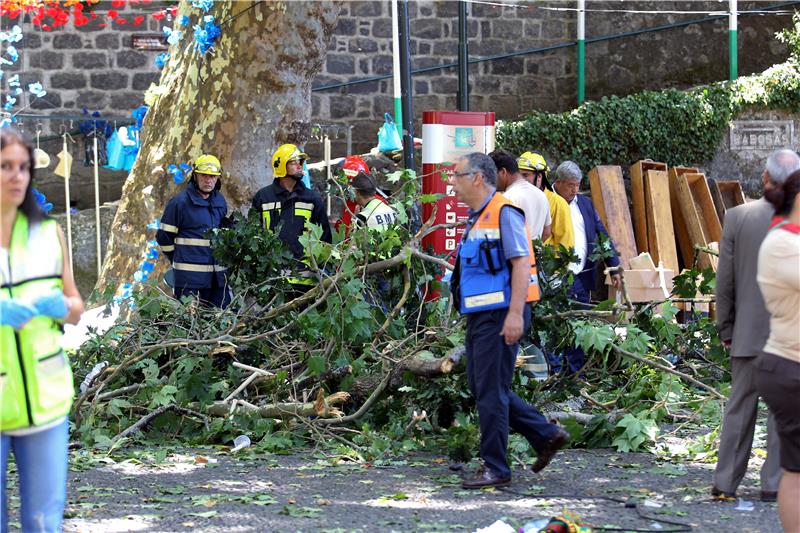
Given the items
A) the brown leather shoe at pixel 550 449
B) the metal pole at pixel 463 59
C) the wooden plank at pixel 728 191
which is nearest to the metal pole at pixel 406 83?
the metal pole at pixel 463 59

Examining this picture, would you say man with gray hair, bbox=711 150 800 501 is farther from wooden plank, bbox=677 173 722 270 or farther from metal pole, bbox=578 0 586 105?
metal pole, bbox=578 0 586 105

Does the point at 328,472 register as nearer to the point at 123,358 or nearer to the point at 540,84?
the point at 123,358

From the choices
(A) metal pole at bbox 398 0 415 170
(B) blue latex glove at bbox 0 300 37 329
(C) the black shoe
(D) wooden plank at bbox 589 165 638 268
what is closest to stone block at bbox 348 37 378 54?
(D) wooden plank at bbox 589 165 638 268

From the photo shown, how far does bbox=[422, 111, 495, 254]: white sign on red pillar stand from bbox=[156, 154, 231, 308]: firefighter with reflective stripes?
223cm

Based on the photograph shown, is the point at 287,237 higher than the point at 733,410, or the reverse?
the point at 287,237

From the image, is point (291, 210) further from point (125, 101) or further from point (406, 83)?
point (125, 101)

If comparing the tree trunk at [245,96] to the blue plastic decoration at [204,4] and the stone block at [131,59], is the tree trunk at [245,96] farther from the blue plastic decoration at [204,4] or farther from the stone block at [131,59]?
the stone block at [131,59]

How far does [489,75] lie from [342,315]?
1090 centimetres

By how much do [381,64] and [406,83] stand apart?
6059 millimetres

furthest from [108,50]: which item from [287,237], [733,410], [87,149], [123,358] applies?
[733,410]

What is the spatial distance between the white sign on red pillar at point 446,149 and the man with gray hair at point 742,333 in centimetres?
521

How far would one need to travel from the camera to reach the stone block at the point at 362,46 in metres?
17.5

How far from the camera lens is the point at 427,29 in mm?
17719

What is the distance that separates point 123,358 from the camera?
325 inches
